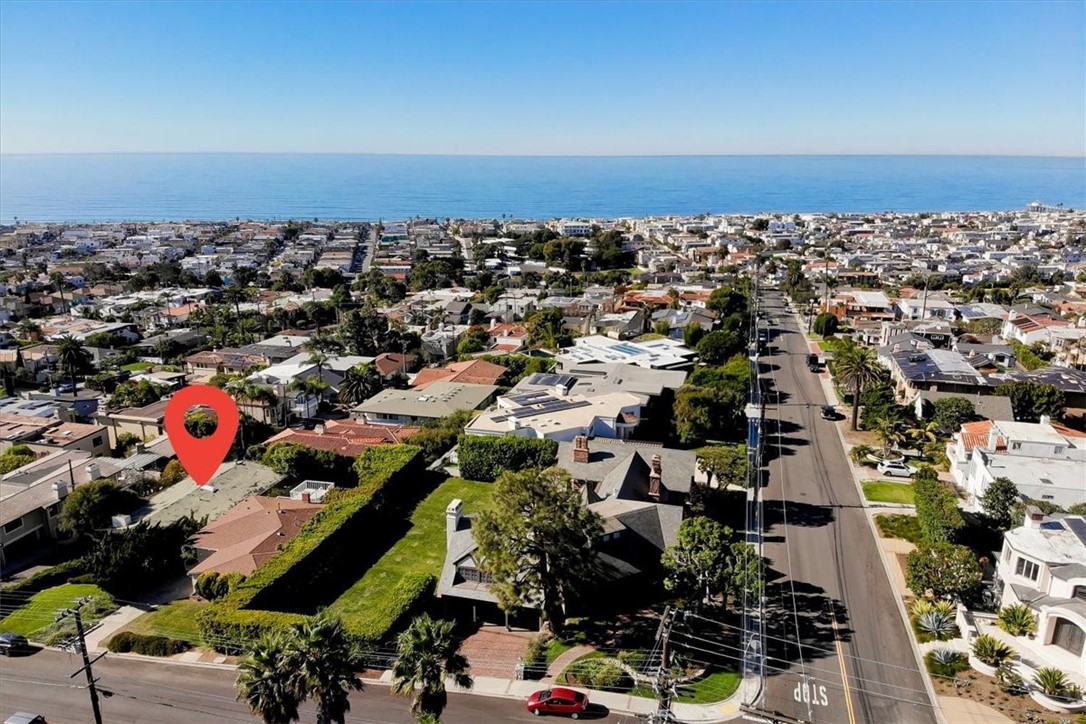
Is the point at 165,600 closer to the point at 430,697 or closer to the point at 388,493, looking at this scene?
the point at 388,493

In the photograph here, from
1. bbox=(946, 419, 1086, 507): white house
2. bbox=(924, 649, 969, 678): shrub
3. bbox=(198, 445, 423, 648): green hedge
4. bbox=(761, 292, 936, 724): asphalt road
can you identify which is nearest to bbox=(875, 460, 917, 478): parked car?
bbox=(761, 292, 936, 724): asphalt road

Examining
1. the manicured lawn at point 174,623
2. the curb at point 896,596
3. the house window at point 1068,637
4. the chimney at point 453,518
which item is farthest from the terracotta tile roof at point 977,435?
the manicured lawn at point 174,623

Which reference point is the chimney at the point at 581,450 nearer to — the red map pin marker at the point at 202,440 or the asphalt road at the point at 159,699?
the asphalt road at the point at 159,699

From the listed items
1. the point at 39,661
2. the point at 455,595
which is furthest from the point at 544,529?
the point at 39,661

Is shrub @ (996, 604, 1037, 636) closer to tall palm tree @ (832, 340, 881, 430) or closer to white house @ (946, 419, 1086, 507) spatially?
white house @ (946, 419, 1086, 507)

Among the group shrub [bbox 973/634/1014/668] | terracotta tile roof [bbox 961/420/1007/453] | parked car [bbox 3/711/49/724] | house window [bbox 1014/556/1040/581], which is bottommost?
parked car [bbox 3/711/49/724]

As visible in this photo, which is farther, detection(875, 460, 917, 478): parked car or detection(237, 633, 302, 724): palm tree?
detection(875, 460, 917, 478): parked car

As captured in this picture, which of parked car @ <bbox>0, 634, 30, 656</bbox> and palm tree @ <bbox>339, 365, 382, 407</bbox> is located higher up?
palm tree @ <bbox>339, 365, 382, 407</bbox>
